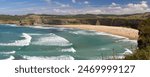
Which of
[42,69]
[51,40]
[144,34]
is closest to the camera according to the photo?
[42,69]

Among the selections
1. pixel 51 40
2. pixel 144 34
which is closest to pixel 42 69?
pixel 144 34

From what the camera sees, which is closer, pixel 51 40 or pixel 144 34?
pixel 144 34

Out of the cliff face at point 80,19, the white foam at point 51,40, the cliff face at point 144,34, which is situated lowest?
the white foam at point 51,40

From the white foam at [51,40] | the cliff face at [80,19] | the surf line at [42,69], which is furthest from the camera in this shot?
the white foam at [51,40]

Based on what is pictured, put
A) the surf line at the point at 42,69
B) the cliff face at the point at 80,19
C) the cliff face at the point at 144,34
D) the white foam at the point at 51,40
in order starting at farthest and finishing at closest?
the white foam at the point at 51,40
the cliff face at the point at 144,34
the cliff face at the point at 80,19
the surf line at the point at 42,69

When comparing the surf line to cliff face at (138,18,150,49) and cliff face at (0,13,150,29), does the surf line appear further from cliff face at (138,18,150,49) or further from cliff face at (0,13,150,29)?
cliff face at (138,18,150,49)

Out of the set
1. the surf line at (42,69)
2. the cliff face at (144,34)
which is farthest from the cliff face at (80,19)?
the surf line at (42,69)

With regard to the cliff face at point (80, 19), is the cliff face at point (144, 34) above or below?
below

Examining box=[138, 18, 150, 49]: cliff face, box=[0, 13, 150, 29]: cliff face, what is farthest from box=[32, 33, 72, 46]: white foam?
box=[138, 18, 150, 49]: cliff face

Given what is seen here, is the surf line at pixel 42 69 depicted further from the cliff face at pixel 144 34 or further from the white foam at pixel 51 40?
the white foam at pixel 51 40

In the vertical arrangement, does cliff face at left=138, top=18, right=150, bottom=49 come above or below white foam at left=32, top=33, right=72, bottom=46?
above

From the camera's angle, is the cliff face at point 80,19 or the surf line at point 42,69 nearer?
the surf line at point 42,69

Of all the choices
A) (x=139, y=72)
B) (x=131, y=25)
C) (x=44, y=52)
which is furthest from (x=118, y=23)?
(x=139, y=72)

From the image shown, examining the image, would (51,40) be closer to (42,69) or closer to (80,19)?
(80,19)
